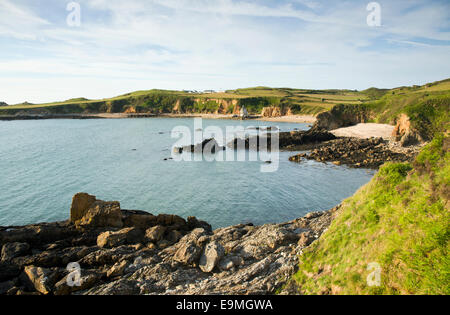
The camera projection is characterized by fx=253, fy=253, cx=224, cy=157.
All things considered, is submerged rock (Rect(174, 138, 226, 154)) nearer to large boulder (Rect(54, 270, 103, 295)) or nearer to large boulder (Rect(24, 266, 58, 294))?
large boulder (Rect(24, 266, 58, 294))

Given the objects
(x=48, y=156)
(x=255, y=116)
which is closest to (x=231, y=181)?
(x=48, y=156)

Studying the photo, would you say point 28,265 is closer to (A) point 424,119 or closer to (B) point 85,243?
(B) point 85,243

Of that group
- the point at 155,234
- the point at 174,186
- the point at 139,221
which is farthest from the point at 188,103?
the point at 155,234

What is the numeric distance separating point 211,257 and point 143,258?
4.20m

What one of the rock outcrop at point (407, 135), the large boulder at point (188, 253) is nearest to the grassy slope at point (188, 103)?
the rock outcrop at point (407, 135)

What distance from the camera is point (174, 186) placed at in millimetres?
35344

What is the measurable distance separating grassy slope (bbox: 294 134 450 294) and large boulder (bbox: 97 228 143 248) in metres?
11.1

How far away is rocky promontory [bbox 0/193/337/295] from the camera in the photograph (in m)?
12.1

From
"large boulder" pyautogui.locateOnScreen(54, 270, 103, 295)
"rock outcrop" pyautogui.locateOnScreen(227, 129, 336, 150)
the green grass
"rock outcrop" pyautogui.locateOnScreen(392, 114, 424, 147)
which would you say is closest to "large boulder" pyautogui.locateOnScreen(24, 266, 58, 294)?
"large boulder" pyautogui.locateOnScreen(54, 270, 103, 295)

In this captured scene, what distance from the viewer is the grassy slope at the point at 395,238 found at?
8.90 m

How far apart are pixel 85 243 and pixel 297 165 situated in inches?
1439

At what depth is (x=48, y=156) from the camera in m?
54.5

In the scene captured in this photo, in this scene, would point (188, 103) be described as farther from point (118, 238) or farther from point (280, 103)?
point (118, 238)
